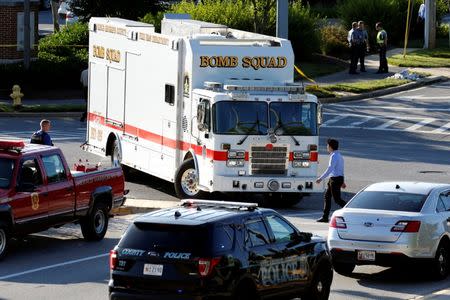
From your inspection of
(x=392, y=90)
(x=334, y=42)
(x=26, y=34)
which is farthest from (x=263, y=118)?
(x=334, y=42)

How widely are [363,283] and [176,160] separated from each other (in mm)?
8904

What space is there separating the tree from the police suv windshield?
88.7 ft

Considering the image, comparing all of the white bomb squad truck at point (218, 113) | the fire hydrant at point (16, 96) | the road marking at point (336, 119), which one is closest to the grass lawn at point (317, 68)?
the road marking at point (336, 119)

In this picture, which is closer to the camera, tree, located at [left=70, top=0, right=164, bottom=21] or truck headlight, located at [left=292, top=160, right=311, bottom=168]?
truck headlight, located at [left=292, top=160, right=311, bottom=168]

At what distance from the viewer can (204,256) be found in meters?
14.1

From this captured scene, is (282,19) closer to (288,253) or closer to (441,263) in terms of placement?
(441,263)

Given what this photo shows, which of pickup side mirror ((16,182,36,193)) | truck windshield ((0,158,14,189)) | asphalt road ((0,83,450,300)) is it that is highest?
truck windshield ((0,158,14,189))

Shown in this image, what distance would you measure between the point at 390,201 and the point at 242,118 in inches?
271

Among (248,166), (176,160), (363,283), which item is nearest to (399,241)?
(363,283)

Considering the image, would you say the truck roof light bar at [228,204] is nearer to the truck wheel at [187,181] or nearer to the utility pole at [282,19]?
the truck wheel at [187,181]

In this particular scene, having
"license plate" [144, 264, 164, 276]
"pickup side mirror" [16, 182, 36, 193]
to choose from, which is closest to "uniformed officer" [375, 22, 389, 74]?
"pickup side mirror" [16, 182, 36, 193]

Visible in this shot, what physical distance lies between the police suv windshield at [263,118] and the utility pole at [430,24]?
1169 inches

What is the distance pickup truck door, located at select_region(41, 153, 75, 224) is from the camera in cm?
2066

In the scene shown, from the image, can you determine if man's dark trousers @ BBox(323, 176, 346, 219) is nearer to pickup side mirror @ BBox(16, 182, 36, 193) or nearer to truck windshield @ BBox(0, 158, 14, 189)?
pickup side mirror @ BBox(16, 182, 36, 193)
